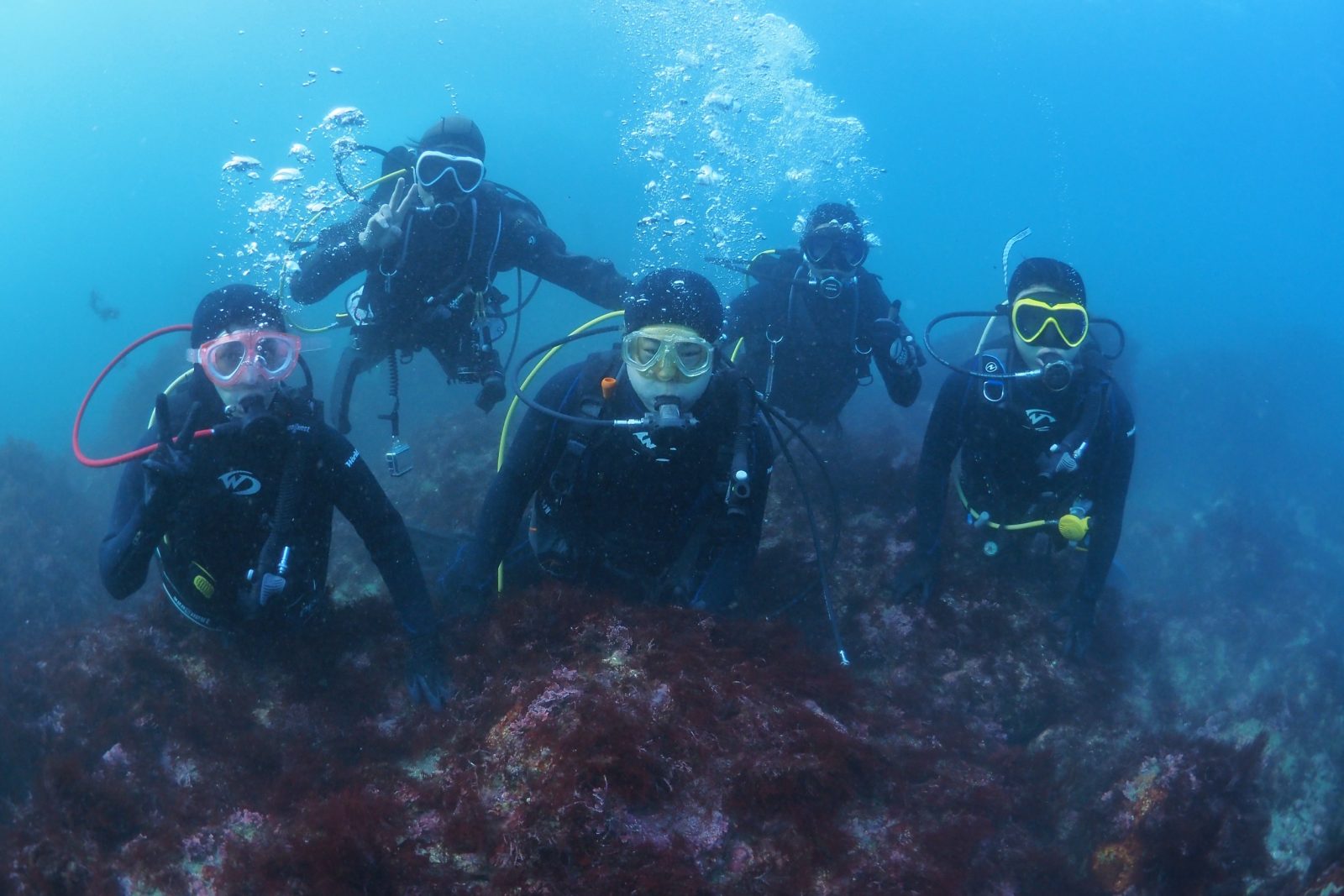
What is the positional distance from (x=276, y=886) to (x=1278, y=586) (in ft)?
66.1

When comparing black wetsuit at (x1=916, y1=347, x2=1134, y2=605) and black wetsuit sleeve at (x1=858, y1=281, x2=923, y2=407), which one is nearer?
black wetsuit at (x1=916, y1=347, x2=1134, y2=605)

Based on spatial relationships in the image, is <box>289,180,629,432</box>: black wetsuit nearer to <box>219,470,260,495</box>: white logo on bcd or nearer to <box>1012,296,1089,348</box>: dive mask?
<box>219,470,260,495</box>: white logo on bcd

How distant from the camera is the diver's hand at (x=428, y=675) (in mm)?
3980

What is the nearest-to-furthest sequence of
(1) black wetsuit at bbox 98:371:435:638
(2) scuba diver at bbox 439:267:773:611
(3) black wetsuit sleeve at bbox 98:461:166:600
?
(3) black wetsuit sleeve at bbox 98:461:166:600 < (1) black wetsuit at bbox 98:371:435:638 < (2) scuba diver at bbox 439:267:773:611

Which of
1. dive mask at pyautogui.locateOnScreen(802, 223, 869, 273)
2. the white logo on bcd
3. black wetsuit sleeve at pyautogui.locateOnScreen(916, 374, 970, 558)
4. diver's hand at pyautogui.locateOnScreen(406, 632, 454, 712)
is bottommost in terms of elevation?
diver's hand at pyautogui.locateOnScreen(406, 632, 454, 712)

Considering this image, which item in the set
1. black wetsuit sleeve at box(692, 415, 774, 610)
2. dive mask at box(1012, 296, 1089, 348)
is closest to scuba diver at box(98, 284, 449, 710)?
black wetsuit sleeve at box(692, 415, 774, 610)

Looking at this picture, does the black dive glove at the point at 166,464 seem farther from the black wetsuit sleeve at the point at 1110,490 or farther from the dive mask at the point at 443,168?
the black wetsuit sleeve at the point at 1110,490

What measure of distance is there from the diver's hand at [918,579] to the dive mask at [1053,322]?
6.18 feet

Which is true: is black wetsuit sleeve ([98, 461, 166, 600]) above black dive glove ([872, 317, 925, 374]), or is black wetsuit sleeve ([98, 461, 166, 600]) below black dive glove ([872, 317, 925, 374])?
below

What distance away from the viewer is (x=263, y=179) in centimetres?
5844

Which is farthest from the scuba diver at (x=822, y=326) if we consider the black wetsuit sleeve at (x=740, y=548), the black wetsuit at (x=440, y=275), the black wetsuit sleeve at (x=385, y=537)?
the black wetsuit sleeve at (x=385, y=537)

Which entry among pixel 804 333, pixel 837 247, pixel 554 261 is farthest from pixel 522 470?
pixel 837 247

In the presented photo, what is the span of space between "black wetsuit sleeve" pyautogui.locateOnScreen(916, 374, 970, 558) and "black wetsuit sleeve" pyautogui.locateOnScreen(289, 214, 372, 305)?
18.3 ft

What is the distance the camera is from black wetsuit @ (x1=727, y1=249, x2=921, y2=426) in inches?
283
